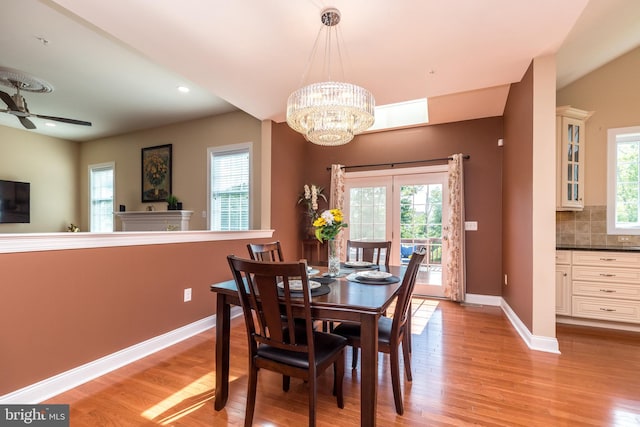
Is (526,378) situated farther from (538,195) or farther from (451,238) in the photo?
(451,238)

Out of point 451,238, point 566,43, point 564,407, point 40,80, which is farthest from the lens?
point 451,238

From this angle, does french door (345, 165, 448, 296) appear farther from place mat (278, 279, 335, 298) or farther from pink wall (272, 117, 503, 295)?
place mat (278, 279, 335, 298)

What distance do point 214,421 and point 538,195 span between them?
3.07m

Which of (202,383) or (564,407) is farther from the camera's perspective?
(202,383)

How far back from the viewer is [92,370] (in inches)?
84.8

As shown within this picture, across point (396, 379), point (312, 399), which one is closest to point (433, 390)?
point (396, 379)

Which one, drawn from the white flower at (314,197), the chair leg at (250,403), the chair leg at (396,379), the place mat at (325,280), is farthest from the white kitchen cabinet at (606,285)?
the chair leg at (250,403)

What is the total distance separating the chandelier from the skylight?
7.54 ft

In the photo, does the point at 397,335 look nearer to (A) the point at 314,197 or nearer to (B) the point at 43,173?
(A) the point at 314,197

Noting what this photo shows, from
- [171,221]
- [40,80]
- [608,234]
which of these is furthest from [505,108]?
[40,80]

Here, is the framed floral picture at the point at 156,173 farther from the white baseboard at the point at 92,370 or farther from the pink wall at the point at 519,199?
the pink wall at the point at 519,199

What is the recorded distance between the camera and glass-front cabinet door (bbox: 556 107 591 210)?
331 centimetres

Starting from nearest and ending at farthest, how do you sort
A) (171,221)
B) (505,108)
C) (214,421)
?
(214,421) < (505,108) < (171,221)

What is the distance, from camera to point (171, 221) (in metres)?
4.86
